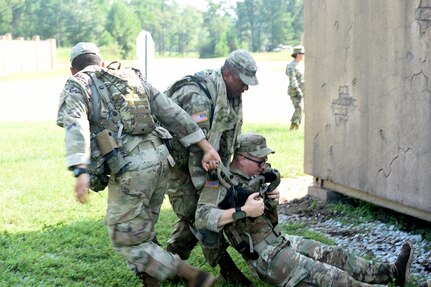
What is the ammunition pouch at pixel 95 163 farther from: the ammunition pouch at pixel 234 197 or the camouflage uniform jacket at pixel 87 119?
the ammunition pouch at pixel 234 197

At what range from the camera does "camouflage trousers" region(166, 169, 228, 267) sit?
5062 mm

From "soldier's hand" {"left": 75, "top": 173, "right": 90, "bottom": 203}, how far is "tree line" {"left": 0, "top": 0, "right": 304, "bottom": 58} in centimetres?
6320

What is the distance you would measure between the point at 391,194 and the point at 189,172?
91.2 inches

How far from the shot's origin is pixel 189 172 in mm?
5254

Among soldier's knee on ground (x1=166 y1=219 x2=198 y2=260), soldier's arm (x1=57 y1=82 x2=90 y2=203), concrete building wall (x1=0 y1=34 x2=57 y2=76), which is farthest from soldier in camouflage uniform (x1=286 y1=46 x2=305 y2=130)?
concrete building wall (x1=0 y1=34 x2=57 y2=76)

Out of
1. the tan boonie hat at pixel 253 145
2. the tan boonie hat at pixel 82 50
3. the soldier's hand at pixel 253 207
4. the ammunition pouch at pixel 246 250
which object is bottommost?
the ammunition pouch at pixel 246 250

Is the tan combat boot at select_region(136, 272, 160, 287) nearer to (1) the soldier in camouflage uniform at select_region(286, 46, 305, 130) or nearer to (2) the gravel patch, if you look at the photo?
(2) the gravel patch

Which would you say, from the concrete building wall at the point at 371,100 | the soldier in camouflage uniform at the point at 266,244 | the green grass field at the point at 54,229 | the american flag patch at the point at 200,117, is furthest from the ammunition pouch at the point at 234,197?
the concrete building wall at the point at 371,100

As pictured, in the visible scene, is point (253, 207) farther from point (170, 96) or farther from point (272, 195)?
point (170, 96)

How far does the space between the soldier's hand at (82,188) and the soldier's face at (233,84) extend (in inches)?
53.3

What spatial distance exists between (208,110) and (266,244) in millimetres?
1010

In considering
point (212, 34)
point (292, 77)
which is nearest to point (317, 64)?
point (292, 77)

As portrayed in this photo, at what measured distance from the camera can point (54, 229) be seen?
6.96m

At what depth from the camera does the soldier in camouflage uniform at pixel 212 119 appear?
199 inches
